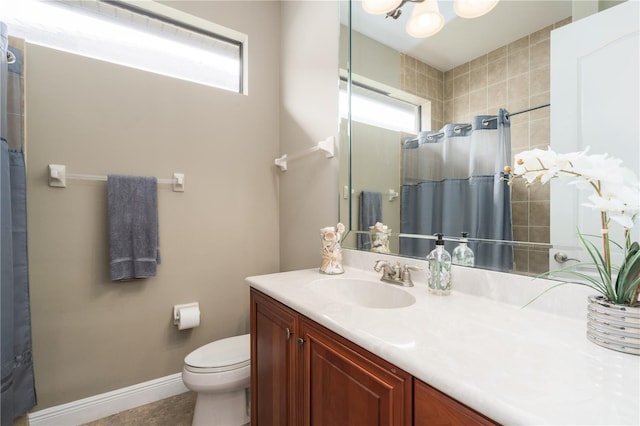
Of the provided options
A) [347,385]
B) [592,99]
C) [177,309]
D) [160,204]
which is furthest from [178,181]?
[592,99]

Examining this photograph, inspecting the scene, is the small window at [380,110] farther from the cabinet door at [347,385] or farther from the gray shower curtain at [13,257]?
the gray shower curtain at [13,257]

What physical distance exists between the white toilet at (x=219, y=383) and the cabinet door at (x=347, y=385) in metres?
0.65

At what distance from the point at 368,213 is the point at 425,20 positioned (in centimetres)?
93

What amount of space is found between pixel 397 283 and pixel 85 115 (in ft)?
6.29

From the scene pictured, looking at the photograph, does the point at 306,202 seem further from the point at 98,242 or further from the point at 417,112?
the point at 98,242

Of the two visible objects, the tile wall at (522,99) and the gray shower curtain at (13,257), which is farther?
the gray shower curtain at (13,257)

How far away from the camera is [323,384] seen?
897 millimetres

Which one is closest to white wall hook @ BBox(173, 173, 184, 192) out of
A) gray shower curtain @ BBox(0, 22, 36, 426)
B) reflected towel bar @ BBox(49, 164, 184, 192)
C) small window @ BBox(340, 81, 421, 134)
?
reflected towel bar @ BBox(49, 164, 184, 192)

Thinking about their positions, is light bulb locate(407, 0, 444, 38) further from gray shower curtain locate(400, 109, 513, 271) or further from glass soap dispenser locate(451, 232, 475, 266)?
glass soap dispenser locate(451, 232, 475, 266)

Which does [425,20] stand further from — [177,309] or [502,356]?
[177,309]

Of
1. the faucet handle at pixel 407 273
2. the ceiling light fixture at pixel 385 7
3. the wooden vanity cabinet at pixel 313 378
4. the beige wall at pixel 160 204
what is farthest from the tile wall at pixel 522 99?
the beige wall at pixel 160 204

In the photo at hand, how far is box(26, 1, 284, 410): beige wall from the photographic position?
1561 mm

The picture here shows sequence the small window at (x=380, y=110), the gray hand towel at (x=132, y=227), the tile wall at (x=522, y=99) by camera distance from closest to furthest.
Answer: the tile wall at (x=522, y=99) < the small window at (x=380, y=110) < the gray hand towel at (x=132, y=227)

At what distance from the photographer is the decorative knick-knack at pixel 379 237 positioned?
147 cm
